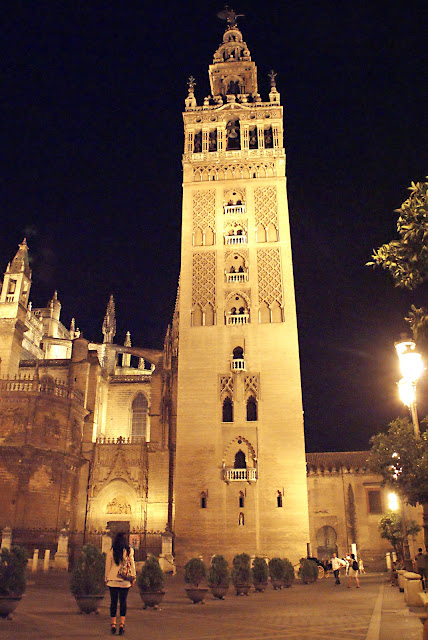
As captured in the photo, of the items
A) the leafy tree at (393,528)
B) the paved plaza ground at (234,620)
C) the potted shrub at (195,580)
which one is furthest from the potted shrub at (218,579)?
the leafy tree at (393,528)

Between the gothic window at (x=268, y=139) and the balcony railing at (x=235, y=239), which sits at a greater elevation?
the gothic window at (x=268, y=139)

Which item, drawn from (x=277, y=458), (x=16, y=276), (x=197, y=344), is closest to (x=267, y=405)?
(x=277, y=458)

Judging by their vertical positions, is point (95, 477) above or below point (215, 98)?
below

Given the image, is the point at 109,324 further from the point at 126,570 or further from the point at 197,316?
the point at 126,570

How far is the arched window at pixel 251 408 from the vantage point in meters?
30.0

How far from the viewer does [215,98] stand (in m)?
40.0

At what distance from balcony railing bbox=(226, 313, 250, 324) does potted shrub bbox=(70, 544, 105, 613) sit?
2167cm

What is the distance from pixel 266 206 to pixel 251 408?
12563 millimetres

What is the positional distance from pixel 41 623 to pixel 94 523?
2757cm

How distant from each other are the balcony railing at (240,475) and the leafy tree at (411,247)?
22309 millimetres

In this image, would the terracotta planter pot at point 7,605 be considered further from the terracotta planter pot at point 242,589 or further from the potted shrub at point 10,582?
the terracotta planter pot at point 242,589

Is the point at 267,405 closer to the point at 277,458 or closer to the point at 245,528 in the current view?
the point at 277,458

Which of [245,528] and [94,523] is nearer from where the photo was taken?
[245,528]

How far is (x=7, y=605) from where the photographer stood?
942cm
